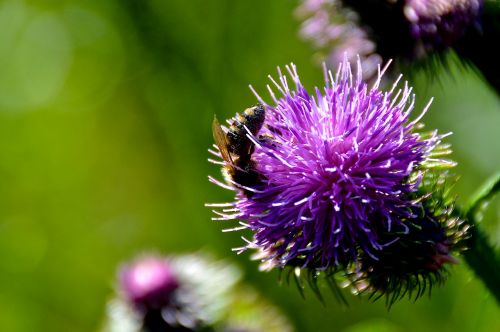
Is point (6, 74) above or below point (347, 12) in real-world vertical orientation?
above

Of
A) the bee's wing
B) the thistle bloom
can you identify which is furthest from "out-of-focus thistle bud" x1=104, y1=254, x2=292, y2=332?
the bee's wing

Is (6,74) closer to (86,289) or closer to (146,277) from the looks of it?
(86,289)

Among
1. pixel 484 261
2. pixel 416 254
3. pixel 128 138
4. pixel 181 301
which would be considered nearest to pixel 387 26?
pixel 484 261

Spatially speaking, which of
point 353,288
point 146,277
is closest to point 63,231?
point 146,277

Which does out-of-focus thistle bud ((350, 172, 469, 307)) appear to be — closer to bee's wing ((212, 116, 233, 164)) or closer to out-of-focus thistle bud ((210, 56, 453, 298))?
out-of-focus thistle bud ((210, 56, 453, 298))

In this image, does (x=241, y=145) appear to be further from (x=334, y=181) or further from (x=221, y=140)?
(x=334, y=181)
